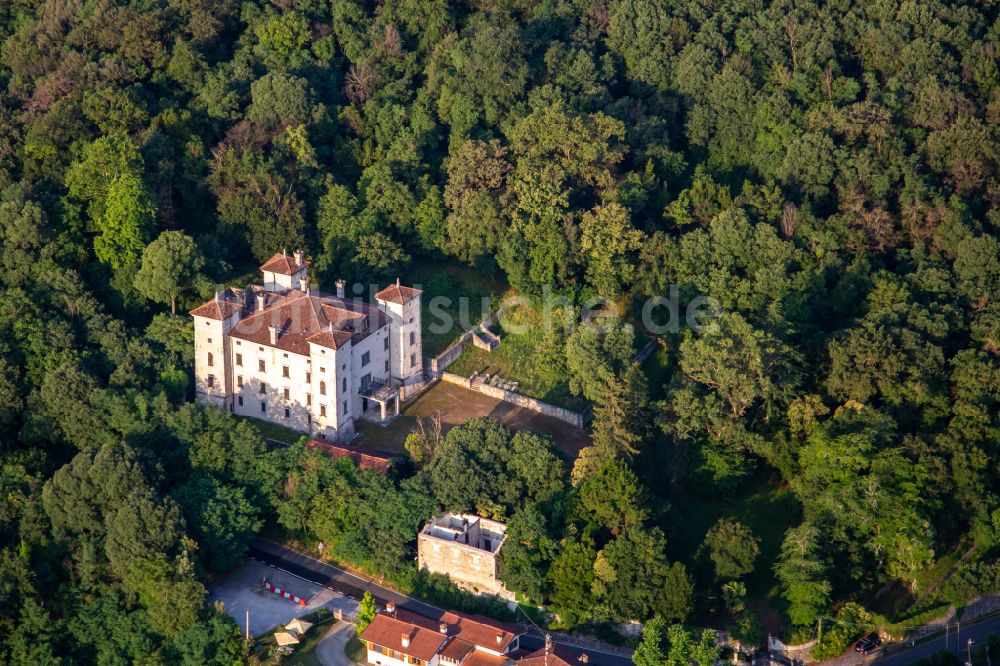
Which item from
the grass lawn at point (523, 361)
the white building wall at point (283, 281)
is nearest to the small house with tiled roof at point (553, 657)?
the grass lawn at point (523, 361)

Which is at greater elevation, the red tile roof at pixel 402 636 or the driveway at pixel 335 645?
the red tile roof at pixel 402 636

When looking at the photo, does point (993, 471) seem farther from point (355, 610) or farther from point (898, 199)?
point (355, 610)

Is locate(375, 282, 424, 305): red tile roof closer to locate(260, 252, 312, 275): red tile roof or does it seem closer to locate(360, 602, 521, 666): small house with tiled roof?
locate(260, 252, 312, 275): red tile roof

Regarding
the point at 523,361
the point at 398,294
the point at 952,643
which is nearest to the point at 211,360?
the point at 398,294

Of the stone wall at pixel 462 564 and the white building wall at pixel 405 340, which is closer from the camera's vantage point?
the stone wall at pixel 462 564

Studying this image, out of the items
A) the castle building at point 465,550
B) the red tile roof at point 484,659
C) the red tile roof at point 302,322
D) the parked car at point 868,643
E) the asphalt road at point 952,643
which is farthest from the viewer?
the red tile roof at point 302,322

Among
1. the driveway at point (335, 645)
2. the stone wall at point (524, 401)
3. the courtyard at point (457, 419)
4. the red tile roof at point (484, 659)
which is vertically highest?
the stone wall at point (524, 401)

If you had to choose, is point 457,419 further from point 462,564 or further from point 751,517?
point 751,517

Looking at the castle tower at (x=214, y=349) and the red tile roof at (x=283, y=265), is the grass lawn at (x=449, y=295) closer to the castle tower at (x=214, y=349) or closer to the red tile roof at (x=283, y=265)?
the red tile roof at (x=283, y=265)
